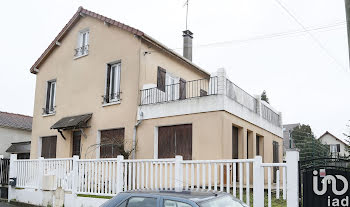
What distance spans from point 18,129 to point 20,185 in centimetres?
1427

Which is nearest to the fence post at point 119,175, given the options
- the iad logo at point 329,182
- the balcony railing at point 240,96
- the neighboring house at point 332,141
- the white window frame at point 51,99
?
the balcony railing at point 240,96

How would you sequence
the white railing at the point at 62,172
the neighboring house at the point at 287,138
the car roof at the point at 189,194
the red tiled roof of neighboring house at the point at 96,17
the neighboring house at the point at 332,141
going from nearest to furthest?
1. the car roof at the point at 189,194
2. the white railing at the point at 62,172
3. the red tiled roof of neighboring house at the point at 96,17
4. the neighboring house at the point at 287,138
5. the neighboring house at the point at 332,141

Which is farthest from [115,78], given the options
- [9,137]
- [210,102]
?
[9,137]

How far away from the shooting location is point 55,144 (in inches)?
746

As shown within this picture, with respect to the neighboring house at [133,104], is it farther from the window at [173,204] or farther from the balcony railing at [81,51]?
the window at [173,204]

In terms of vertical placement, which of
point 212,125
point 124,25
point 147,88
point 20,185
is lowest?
point 20,185

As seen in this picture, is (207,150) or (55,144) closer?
(207,150)

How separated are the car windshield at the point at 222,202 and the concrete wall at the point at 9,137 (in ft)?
78.8

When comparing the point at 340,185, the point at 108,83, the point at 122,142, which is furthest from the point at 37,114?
the point at 340,185

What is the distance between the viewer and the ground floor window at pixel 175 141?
14125 mm

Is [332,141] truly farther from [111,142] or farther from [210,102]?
[210,102]

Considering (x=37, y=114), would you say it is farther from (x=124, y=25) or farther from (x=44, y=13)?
(x=44, y=13)

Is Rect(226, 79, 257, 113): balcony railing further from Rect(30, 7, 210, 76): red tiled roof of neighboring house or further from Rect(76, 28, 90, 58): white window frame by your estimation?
Rect(76, 28, 90, 58): white window frame

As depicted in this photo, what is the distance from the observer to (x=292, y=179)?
7.53m
